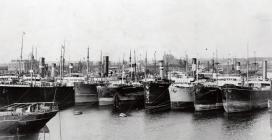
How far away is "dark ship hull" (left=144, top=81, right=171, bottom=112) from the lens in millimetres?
43781

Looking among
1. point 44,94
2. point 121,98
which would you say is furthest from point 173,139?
point 44,94

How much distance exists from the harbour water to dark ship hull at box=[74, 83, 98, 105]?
34.8 ft

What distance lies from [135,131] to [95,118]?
8.59 meters

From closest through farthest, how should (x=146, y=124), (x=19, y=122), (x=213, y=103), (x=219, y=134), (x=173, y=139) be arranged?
(x=19, y=122) → (x=173, y=139) → (x=219, y=134) → (x=146, y=124) → (x=213, y=103)

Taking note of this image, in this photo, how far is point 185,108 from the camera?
4400 cm

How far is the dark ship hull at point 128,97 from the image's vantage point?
47125mm

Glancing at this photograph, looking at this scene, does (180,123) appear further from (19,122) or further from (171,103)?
(19,122)

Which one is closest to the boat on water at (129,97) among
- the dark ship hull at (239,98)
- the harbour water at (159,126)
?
the harbour water at (159,126)

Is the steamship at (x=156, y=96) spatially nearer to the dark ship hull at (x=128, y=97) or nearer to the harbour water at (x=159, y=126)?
the dark ship hull at (x=128, y=97)

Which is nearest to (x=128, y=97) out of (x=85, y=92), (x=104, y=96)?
(x=104, y=96)

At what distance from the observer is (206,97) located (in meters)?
41.8

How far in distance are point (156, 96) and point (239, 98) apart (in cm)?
1046

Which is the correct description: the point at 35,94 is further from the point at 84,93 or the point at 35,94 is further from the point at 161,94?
the point at 161,94

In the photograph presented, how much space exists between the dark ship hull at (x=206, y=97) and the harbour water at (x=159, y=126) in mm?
1585
